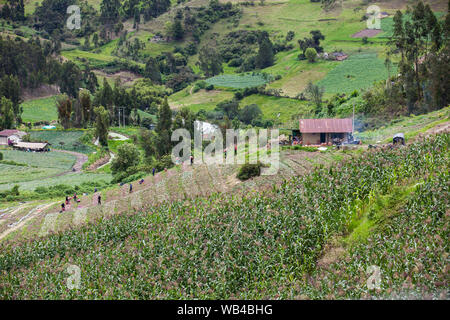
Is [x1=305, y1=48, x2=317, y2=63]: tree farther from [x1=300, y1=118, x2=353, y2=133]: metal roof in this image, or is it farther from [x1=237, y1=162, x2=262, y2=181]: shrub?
[x1=237, y1=162, x2=262, y2=181]: shrub

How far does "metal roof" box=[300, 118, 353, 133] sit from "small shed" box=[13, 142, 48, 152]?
53338mm

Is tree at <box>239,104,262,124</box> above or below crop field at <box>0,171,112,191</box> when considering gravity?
above

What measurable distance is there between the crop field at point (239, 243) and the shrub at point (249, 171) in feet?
14.0

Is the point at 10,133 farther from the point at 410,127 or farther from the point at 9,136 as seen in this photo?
the point at 410,127

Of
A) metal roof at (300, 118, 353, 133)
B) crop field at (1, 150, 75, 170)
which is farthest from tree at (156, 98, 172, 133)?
metal roof at (300, 118, 353, 133)

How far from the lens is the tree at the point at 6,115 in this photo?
93062mm

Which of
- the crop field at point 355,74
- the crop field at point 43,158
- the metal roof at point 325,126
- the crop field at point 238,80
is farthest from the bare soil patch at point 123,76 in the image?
the metal roof at point 325,126

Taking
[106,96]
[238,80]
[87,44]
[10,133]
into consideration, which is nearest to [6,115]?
[10,133]

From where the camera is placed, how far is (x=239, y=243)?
25.0 meters

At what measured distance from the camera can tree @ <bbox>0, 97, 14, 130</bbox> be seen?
93.1 metres

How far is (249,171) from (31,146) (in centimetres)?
5811

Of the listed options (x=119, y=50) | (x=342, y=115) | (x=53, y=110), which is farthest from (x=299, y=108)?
(x=119, y=50)

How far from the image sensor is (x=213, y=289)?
21844 mm
